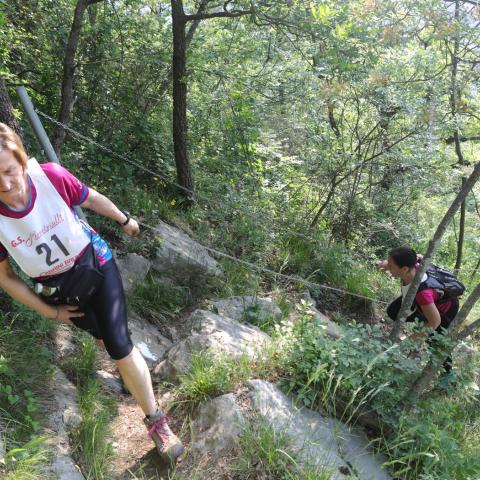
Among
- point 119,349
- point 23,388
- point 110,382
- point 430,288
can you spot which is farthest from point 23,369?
point 430,288

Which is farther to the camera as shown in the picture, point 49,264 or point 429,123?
point 429,123

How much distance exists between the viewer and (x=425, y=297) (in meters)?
3.74

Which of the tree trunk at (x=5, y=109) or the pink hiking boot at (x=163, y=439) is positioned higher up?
the tree trunk at (x=5, y=109)

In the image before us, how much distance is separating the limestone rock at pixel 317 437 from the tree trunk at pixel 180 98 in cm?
314

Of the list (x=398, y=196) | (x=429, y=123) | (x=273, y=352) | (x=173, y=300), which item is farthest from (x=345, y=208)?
(x=273, y=352)

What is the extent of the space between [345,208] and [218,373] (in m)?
5.16

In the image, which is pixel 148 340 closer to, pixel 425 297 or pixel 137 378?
pixel 137 378

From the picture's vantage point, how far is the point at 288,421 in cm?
261

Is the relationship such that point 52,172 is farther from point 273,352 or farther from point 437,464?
point 437,464

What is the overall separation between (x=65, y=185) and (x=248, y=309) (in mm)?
2692

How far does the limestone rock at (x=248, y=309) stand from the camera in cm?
447

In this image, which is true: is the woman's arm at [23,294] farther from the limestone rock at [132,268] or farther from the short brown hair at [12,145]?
the limestone rock at [132,268]

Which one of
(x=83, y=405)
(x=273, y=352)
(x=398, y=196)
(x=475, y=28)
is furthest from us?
(x=398, y=196)

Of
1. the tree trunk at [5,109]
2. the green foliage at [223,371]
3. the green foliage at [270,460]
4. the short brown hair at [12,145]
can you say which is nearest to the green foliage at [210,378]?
the green foliage at [223,371]
